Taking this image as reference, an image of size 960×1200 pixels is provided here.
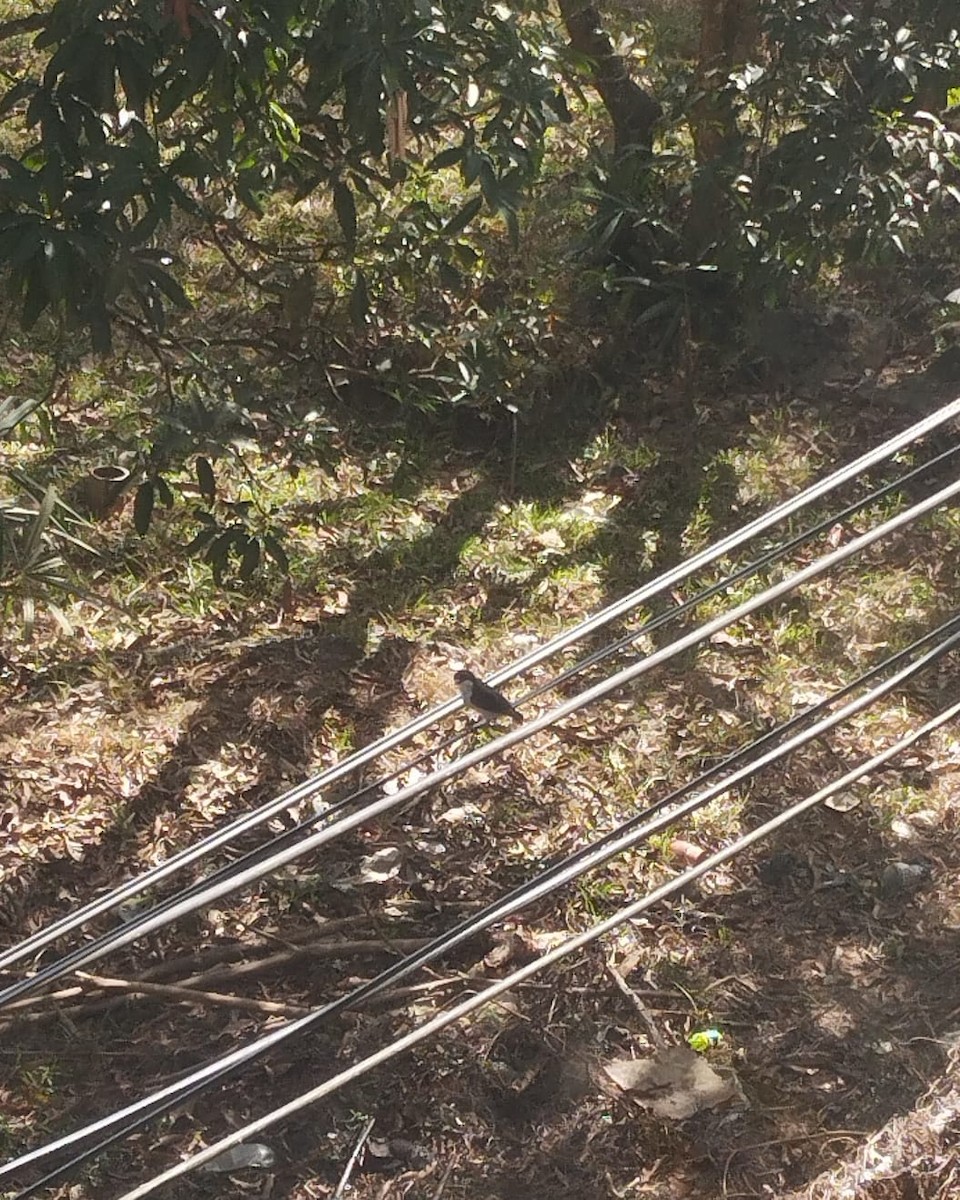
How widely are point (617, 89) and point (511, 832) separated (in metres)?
2.71

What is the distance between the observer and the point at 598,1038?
8.66ft

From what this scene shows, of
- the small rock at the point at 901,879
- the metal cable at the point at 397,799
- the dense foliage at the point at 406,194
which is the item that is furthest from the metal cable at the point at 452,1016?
the dense foliage at the point at 406,194

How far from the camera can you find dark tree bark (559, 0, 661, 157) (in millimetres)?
4312

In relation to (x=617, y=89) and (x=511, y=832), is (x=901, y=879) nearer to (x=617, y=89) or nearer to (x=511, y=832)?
(x=511, y=832)

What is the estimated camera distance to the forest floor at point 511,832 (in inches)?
96.8

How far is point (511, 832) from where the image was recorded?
3.15m

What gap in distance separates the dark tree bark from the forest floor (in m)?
0.89

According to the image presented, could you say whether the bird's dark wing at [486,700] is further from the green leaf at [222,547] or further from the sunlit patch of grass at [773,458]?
the sunlit patch of grass at [773,458]

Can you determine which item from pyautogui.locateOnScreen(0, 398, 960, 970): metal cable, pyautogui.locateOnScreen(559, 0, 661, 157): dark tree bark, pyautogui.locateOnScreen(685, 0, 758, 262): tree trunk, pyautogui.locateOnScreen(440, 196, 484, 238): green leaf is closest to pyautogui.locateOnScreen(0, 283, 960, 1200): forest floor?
pyautogui.locateOnScreen(685, 0, 758, 262): tree trunk

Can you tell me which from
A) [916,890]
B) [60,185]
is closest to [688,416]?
[916,890]

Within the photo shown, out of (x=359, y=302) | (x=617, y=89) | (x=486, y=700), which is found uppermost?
(x=617, y=89)

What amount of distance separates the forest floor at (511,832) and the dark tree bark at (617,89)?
2.93 ft

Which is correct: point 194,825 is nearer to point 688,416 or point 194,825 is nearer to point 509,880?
point 509,880

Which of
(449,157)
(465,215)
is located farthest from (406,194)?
(449,157)
